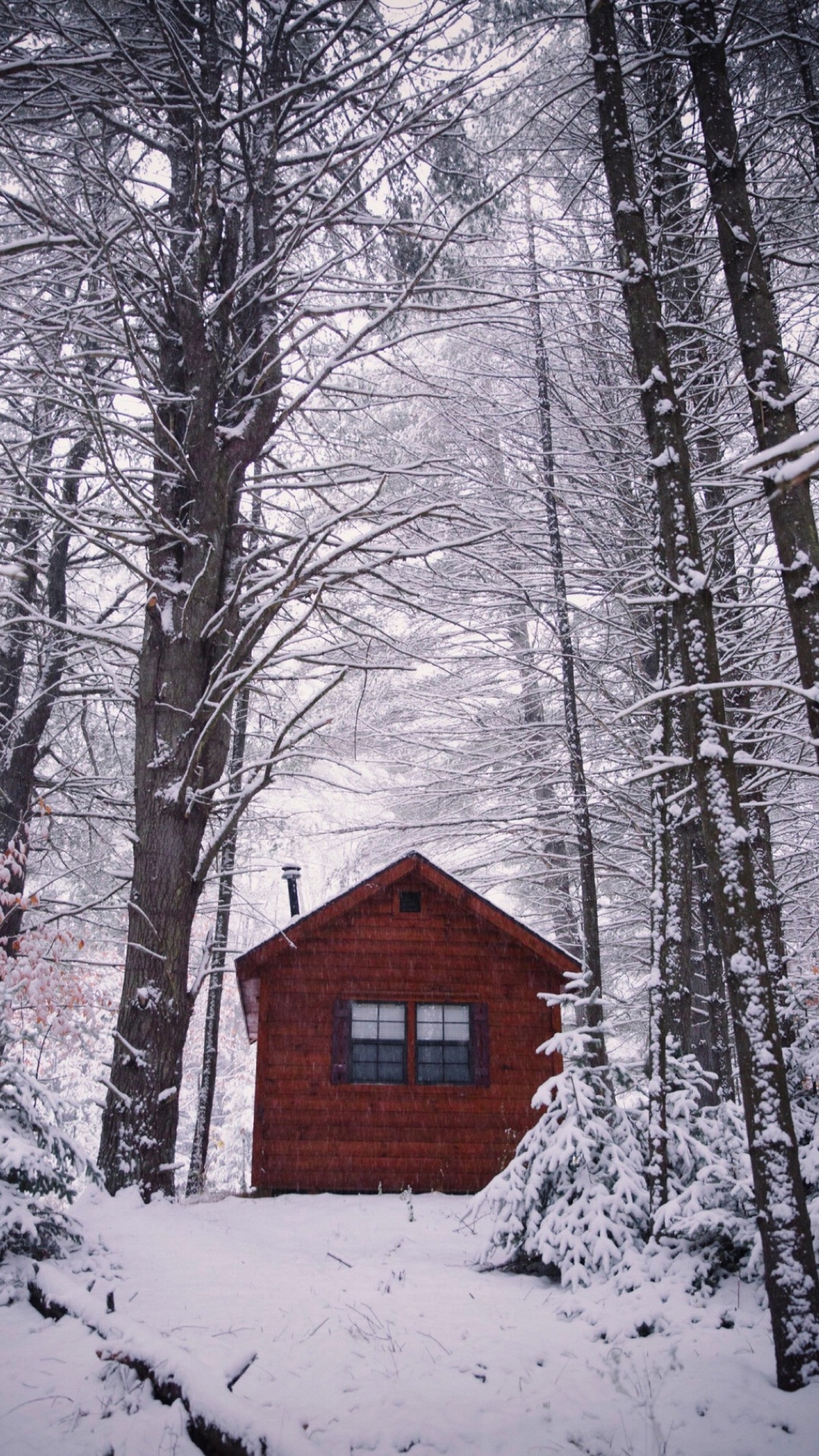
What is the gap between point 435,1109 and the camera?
1133 centimetres

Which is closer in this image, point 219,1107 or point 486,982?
point 486,982

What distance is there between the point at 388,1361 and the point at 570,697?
29.2 ft

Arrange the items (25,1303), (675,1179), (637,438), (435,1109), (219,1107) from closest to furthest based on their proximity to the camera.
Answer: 1. (25,1303)
2. (675,1179)
3. (637,438)
4. (435,1109)
5. (219,1107)

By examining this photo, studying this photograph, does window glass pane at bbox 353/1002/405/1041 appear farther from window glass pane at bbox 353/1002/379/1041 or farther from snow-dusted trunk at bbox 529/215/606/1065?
snow-dusted trunk at bbox 529/215/606/1065

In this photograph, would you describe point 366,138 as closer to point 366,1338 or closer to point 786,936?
point 366,1338

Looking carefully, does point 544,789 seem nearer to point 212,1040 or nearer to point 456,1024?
point 456,1024

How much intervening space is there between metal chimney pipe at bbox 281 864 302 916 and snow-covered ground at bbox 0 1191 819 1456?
7.17 meters

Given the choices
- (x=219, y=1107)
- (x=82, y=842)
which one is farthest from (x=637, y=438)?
(x=219, y=1107)

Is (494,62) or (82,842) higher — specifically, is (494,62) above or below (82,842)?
above

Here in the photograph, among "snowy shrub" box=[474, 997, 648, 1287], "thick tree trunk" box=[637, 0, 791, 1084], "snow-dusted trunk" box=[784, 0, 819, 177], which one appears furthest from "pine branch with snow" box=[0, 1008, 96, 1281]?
"snow-dusted trunk" box=[784, 0, 819, 177]

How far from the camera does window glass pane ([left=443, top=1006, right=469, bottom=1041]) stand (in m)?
11.8

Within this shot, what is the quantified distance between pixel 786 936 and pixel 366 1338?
1295 cm

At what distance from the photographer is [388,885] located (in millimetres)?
11938

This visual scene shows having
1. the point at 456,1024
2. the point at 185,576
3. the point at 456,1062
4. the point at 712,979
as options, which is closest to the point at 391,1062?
the point at 456,1062
